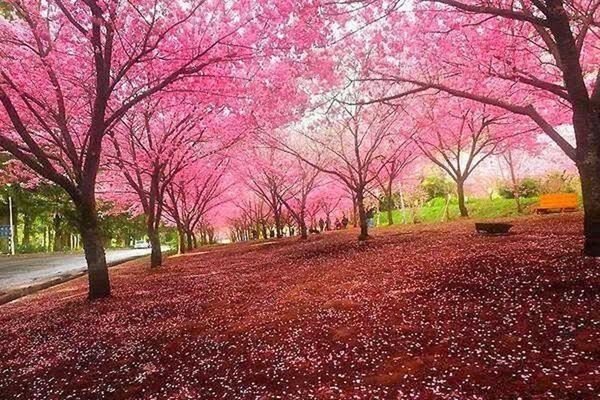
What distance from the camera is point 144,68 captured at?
50.2 ft

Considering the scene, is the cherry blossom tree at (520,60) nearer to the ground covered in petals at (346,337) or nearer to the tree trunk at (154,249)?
the ground covered in petals at (346,337)

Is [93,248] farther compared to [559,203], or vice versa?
[559,203]

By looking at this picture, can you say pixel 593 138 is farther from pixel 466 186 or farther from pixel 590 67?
pixel 466 186

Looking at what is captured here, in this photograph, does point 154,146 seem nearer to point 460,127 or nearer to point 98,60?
point 98,60

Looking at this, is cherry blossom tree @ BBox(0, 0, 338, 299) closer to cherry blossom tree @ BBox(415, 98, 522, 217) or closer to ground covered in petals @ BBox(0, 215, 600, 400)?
ground covered in petals @ BBox(0, 215, 600, 400)

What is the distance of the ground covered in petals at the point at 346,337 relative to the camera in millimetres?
6012

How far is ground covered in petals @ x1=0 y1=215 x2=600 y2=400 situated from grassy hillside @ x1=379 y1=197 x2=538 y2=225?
30386mm

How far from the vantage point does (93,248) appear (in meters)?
13.7

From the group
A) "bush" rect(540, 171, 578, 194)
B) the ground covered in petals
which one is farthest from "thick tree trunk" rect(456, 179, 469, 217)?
the ground covered in petals

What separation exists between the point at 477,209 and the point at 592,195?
40.2m

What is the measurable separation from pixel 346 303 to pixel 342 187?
44815mm

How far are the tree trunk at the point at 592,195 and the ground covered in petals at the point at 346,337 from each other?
2.12 ft

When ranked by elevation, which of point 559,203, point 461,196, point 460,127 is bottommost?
point 559,203

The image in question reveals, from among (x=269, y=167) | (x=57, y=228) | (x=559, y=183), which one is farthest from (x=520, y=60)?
(x=57, y=228)
